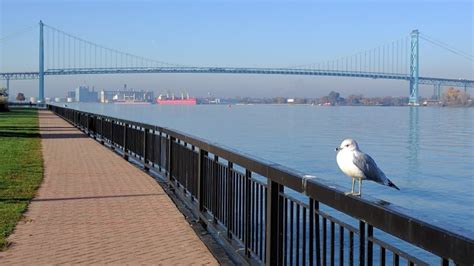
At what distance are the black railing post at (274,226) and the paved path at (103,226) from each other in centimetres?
146

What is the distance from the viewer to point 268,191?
4.95 m

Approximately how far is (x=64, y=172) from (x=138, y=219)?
6353mm

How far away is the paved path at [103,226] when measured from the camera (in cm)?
636

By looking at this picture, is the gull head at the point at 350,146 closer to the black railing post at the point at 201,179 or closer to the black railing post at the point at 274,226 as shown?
the black railing post at the point at 274,226

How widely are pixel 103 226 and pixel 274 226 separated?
3.69 metres

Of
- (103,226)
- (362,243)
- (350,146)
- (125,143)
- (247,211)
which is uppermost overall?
(350,146)

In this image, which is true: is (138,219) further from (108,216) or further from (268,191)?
(268,191)

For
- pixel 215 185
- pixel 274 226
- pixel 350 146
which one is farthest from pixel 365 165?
pixel 215 185

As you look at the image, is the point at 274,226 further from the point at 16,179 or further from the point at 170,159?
the point at 16,179

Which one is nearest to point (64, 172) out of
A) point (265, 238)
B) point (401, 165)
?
point (265, 238)

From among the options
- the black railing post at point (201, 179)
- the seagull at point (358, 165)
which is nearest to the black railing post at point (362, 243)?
the seagull at point (358, 165)

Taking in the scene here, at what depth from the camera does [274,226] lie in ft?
15.8

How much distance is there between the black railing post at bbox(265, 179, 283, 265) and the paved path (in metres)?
1.46

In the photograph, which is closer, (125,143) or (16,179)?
(16,179)
